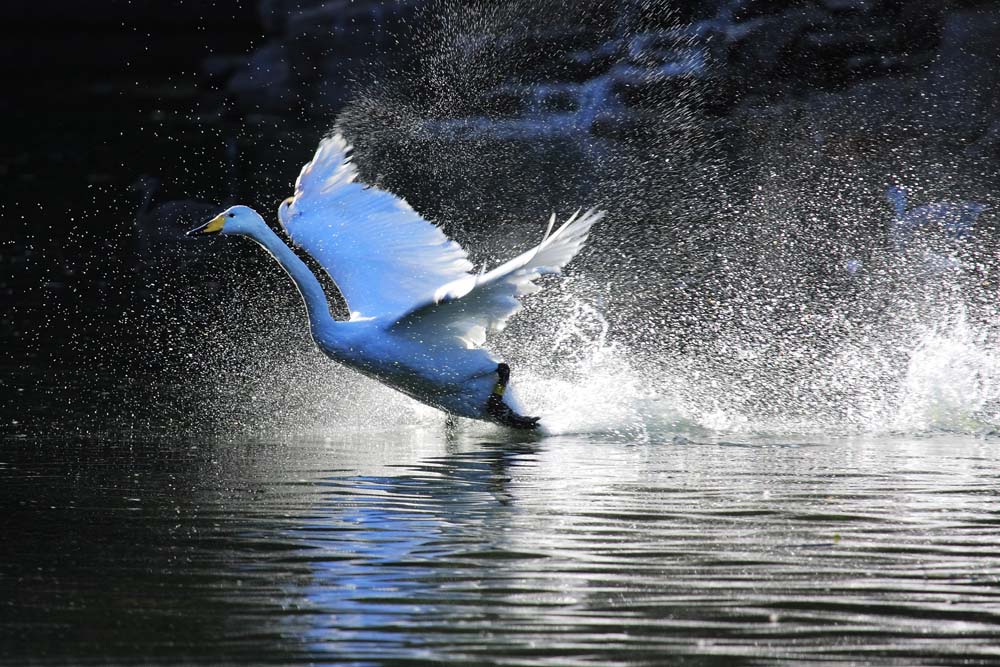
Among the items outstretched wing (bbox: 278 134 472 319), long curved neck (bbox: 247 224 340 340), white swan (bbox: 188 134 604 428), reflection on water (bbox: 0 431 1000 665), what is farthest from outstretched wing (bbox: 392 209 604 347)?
reflection on water (bbox: 0 431 1000 665)

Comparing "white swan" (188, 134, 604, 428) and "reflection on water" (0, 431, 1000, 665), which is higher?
"white swan" (188, 134, 604, 428)

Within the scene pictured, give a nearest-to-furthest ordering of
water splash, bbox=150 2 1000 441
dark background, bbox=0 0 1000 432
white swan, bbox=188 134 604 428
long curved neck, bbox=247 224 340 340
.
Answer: white swan, bbox=188 134 604 428 → long curved neck, bbox=247 224 340 340 → water splash, bbox=150 2 1000 441 → dark background, bbox=0 0 1000 432

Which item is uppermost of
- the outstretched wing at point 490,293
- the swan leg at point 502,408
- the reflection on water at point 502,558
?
the outstretched wing at point 490,293

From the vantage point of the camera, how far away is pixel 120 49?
27.8 metres

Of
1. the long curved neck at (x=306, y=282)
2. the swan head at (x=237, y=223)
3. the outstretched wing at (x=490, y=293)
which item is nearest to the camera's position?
the outstretched wing at (x=490, y=293)

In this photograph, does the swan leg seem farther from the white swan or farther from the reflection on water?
the reflection on water

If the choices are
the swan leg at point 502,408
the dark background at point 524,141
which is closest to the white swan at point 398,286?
the swan leg at point 502,408

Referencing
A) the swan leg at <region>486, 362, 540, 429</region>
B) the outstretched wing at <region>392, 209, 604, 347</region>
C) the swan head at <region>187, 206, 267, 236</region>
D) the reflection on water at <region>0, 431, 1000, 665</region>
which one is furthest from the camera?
the swan head at <region>187, 206, 267, 236</region>

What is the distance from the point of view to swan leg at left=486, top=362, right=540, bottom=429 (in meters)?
10.1

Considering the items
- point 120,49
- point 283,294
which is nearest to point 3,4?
point 120,49

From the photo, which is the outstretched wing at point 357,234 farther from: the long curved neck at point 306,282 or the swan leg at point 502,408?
the swan leg at point 502,408

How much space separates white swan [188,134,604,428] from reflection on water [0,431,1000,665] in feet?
4.20

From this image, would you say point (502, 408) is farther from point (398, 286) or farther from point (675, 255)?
point (675, 255)

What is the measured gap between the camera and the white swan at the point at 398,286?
9.49 metres
